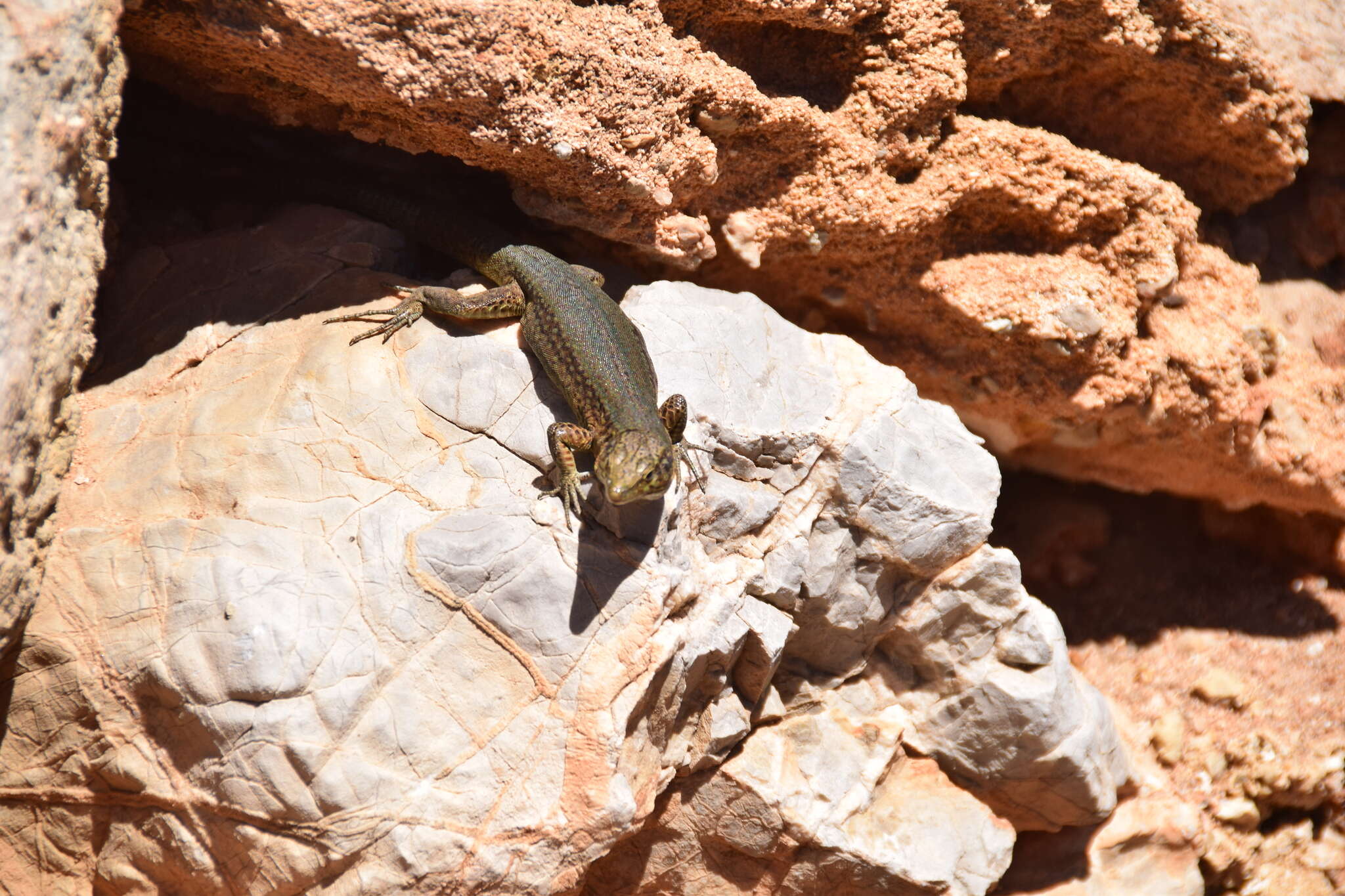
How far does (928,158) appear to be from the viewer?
A: 5.18m

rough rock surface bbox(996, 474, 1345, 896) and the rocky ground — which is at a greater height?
the rocky ground

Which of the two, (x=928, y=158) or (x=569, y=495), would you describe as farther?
(x=928, y=158)

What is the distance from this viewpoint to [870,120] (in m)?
4.96

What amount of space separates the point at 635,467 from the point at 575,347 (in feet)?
2.96

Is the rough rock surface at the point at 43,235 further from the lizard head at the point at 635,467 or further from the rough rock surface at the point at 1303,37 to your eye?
the rough rock surface at the point at 1303,37

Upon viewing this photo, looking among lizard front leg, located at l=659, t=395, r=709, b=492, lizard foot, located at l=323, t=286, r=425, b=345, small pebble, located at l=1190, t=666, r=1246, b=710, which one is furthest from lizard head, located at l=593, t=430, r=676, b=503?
small pebble, located at l=1190, t=666, r=1246, b=710

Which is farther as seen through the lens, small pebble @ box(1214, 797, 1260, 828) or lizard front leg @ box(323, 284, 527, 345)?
small pebble @ box(1214, 797, 1260, 828)

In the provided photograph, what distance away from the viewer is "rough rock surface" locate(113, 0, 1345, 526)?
4.22 metres

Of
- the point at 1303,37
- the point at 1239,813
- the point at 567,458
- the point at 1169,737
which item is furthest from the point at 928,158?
the point at 1239,813

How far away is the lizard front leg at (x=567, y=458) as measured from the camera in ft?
14.0

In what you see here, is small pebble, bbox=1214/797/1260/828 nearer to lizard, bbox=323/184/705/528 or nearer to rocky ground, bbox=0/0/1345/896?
rocky ground, bbox=0/0/1345/896

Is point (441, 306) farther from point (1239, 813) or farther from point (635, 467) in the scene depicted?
point (1239, 813)

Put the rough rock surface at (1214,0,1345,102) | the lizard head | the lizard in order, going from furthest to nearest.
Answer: the rough rock surface at (1214,0,1345,102), the lizard, the lizard head

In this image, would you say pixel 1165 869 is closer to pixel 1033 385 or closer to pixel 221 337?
pixel 1033 385
